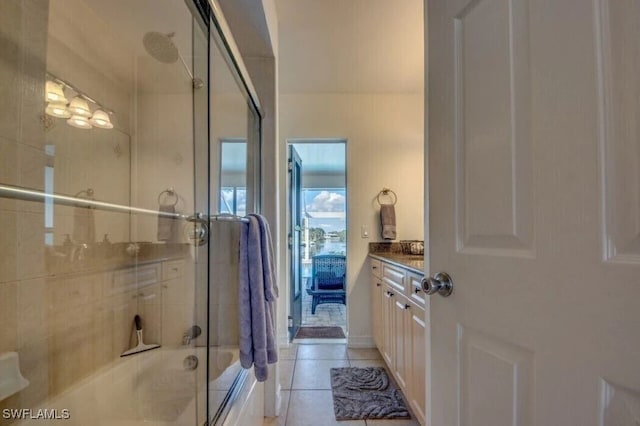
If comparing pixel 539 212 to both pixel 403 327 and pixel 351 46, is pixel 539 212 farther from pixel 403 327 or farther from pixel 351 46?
pixel 351 46

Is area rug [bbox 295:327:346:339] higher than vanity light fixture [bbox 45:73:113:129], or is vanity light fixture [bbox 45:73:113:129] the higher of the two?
vanity light fixture [bbox 45:73:113:129]

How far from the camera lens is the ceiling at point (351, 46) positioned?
2.05 meters

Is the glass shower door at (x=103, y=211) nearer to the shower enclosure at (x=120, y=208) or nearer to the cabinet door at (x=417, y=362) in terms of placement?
the shower enclosure at (x=120, y=208)

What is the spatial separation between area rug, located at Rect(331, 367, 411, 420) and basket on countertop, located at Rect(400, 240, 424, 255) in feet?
3.77

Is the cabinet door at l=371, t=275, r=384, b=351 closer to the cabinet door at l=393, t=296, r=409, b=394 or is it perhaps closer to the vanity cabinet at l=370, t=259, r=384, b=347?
the vanity cabinet at l=370, t=259, r=384, b=347

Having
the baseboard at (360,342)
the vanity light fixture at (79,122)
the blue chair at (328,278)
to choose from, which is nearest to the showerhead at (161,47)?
the vanity light fixture at (79,122)

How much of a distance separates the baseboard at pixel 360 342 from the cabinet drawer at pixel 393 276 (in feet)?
2.77

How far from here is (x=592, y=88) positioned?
1.61 ft

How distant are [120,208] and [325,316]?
3.03 m

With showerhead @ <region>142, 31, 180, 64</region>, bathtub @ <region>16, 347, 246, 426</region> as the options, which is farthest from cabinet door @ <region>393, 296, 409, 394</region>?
showerhead @ <region>142, 31, 180, 64</region>

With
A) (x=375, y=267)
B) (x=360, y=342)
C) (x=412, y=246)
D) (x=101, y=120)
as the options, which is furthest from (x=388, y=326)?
(x=101, y=120)

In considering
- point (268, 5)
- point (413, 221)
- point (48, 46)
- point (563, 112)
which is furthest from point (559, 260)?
point (413, 221)

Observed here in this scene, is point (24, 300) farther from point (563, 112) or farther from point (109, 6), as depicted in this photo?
point (563, 112)

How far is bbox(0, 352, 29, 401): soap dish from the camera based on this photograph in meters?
→ 1.11
